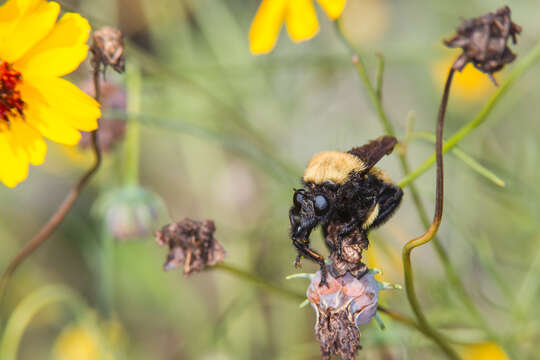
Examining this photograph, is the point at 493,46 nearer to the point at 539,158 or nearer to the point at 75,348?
the point at 539,158

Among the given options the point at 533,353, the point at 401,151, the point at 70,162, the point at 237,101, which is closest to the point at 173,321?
the point at 70,162

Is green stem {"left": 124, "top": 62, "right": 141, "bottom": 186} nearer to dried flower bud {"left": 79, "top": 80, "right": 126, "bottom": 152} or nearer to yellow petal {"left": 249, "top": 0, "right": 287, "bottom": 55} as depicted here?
dried flower bud {"left": 79, "top": 80, "right": 126, "bottom": 152}

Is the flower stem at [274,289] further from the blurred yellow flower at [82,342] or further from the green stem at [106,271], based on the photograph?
the blurred yellow flower at [82,342]

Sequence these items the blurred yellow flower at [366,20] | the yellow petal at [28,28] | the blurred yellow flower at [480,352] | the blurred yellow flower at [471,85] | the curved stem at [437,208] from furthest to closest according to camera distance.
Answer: the blurred yellow flower at [366,20] < the blurred yellow flower at [471,85] < the blurred yellow flower at [480,352] < the yellow petal at [28,28] < the curved stem at [437,208]

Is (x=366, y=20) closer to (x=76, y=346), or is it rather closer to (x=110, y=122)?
(x=110, y=122)

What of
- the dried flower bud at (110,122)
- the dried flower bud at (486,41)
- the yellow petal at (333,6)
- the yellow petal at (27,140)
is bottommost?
the dried flower bud at (486,41)

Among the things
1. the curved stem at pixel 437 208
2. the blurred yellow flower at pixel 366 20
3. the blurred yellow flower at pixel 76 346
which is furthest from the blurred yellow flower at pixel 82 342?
the blurred yellow flower at pixel 366 20

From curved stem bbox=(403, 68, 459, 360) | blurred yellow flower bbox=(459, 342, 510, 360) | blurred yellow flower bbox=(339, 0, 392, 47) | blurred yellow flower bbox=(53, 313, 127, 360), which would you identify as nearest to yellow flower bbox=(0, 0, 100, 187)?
curved stem bbox=(403, 68, 459, 360)

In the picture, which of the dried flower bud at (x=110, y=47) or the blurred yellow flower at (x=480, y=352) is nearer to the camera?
the dried flower bud at (x=110, y=47)

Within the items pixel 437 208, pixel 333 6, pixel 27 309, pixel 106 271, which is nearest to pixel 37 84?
pixel 333 6
